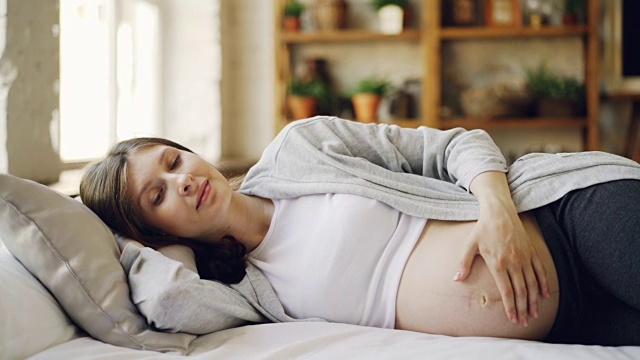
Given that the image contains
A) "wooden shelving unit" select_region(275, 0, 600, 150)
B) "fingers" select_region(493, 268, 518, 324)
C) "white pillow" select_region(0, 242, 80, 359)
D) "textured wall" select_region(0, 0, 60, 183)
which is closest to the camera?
"white pillow" select_region(0, 242, 80, 359)

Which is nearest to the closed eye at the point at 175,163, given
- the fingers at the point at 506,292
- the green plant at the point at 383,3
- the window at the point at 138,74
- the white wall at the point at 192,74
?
the fingers at the point at 506,292

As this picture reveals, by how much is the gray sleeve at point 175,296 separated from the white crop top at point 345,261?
0.12 m

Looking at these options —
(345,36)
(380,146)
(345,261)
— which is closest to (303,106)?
(345,36)

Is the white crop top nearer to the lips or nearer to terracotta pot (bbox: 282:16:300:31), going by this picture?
the lips

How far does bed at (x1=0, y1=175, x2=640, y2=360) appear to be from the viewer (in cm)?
111

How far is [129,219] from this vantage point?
4.75 feet

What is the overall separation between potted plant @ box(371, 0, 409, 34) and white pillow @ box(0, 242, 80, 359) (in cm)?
334

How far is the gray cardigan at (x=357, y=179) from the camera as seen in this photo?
1.23m

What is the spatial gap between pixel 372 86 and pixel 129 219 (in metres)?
2.98

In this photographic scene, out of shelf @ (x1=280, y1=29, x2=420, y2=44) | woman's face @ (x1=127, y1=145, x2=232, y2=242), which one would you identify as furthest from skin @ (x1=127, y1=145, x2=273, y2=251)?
shelf @ (x1=280, y1=29, x2=420, y2=44)

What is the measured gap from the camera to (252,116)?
466 cm

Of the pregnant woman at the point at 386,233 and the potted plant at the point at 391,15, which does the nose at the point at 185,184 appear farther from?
the potted plant at the point at 391,15

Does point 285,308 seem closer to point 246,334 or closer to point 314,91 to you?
point 246,334

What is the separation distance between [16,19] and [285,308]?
4.66ft
